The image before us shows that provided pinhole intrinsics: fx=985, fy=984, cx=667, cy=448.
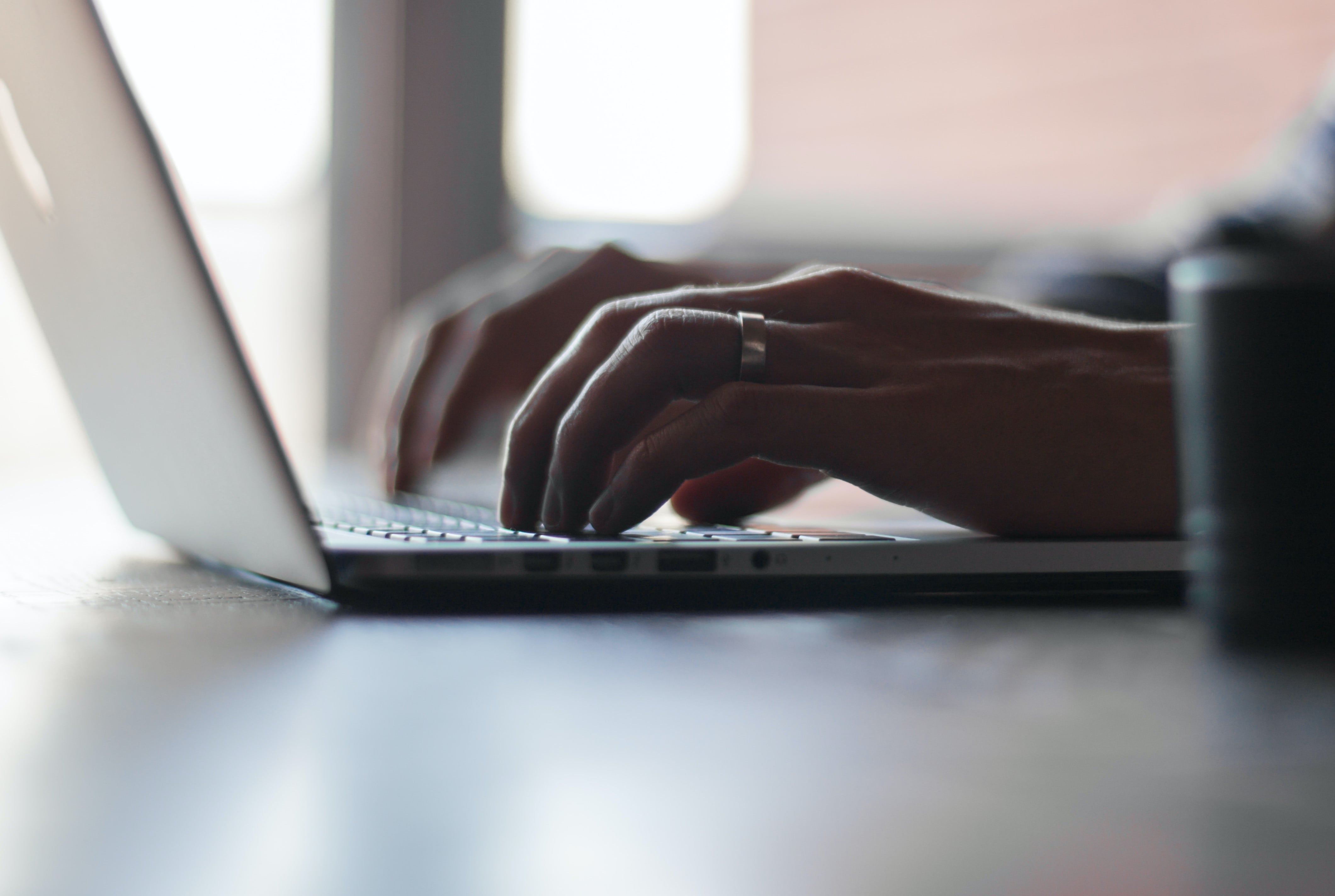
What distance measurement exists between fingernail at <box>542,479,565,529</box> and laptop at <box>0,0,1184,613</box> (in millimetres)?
15

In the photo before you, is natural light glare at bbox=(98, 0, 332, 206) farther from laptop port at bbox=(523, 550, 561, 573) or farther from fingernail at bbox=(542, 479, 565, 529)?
laptop port at bbox=(523, 550, 561, 573)

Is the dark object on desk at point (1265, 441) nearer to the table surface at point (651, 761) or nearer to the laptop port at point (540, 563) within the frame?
the table surface at point (651, 761)

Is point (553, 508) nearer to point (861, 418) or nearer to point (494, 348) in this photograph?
point (861, 418)

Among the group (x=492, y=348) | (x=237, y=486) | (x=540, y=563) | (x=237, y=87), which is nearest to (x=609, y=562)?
(x=540, y=563)

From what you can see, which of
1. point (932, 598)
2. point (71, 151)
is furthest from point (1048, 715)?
point (71, 151)

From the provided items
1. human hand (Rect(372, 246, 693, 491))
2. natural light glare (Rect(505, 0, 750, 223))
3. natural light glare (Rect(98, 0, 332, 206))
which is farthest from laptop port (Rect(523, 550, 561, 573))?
natural light glare (Rect(505, 0, 750, 223))

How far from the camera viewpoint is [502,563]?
41cm

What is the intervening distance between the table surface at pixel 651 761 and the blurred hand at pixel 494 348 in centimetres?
69

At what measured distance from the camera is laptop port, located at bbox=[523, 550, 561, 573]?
16.3 inches

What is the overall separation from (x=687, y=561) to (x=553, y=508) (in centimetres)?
12

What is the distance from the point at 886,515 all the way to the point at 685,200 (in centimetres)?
230

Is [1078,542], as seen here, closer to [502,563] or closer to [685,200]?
[502,563]

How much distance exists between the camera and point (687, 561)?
43 cm

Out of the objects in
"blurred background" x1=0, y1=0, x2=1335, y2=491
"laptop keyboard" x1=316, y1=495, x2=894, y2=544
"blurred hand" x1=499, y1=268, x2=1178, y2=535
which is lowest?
"laptop keyboard" x1=316, y1=495, x2=894, y2=544
